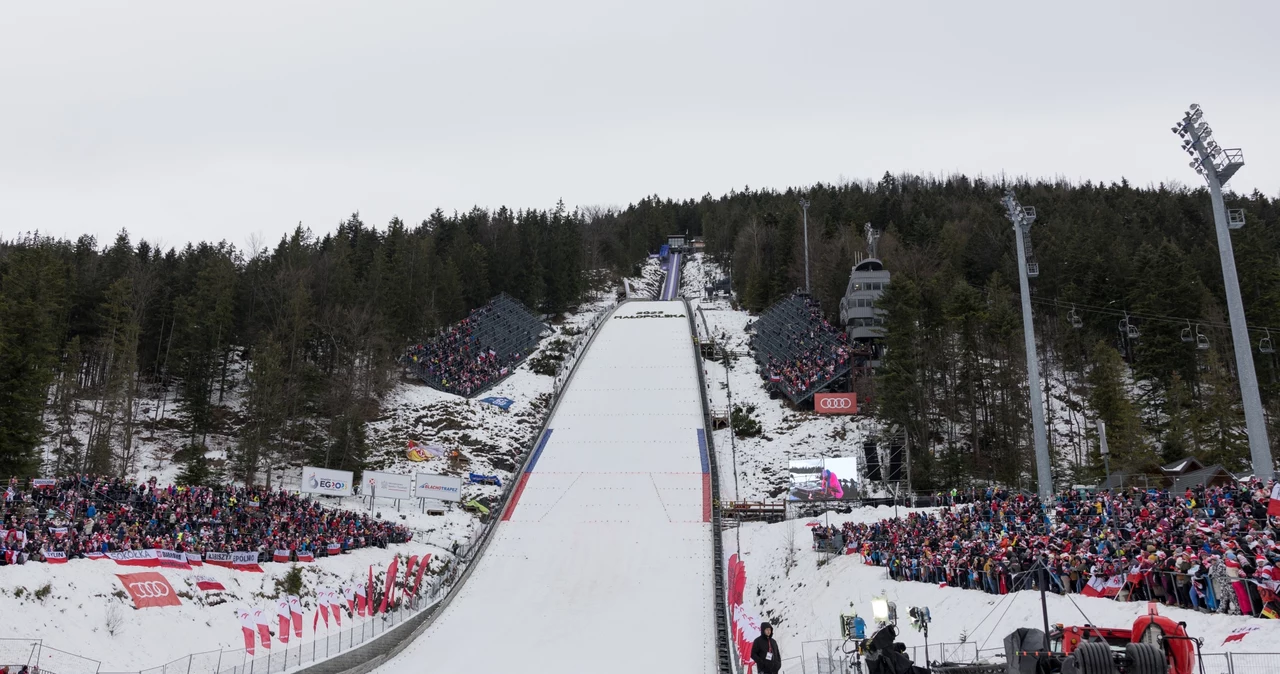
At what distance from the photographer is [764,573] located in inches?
1229

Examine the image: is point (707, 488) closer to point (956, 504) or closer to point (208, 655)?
point (956, 504)

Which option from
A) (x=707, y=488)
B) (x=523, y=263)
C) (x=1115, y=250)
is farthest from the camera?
(x=523, y=263)

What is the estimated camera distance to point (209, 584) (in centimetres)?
2352

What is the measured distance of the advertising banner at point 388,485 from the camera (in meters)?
36.4

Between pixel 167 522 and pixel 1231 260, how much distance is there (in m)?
29.0

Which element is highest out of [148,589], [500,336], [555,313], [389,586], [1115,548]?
[555,313]

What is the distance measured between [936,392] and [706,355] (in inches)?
854

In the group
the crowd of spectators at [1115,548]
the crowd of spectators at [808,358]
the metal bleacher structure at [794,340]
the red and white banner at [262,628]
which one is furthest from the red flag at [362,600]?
the crowd of spectators at [808,358]

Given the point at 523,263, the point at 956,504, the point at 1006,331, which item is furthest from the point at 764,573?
the point at 523,263

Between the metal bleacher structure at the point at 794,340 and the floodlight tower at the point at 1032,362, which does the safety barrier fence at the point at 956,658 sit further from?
the metal bleacher structure at the point at 794,340

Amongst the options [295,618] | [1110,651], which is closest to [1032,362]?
[1110,651]

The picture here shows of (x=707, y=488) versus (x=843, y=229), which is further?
(x=843, y=229)

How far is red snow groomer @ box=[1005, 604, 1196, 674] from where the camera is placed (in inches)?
336

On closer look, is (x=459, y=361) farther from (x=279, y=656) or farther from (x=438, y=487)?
(x=279, y=656)
